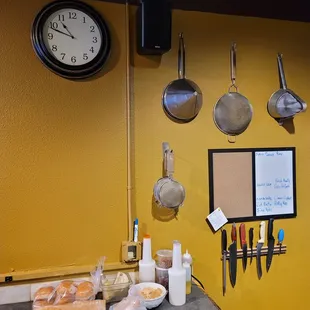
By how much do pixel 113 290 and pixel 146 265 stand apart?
0.59 ft

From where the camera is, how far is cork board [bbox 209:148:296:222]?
173 centimetres

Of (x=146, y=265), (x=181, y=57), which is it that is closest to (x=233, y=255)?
(x=146, y=265)

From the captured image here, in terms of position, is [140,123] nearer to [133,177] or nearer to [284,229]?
[133,177]

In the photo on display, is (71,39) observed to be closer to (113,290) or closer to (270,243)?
(113,290)

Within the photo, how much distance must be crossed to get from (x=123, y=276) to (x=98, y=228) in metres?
0.24

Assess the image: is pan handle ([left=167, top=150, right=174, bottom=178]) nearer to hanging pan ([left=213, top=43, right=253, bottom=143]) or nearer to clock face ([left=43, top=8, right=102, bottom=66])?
hanging pan ([left=213, top=43, right=253, bottom=143])

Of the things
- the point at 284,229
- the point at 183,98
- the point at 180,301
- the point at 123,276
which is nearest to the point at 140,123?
the point at 183,98

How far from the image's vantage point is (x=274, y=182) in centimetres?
180

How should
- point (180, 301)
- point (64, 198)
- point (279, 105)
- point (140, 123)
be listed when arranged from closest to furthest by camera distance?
point (180, 301), point (64, 198), point (140, 123), point (279, 105)

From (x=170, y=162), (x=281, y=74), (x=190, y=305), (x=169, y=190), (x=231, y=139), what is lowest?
(x=190, y=305)

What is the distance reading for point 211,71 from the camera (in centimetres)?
172

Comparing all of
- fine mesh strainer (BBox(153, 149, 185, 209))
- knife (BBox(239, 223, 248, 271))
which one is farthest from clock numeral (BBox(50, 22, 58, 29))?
knife (BBox(239, 223, 248, 271))

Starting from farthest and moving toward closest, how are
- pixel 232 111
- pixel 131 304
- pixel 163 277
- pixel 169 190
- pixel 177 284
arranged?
1. pixel 232 111
2. pixel 169 190
3. pixel 163 277
4. pixel 177 284
5. pixel 131 304

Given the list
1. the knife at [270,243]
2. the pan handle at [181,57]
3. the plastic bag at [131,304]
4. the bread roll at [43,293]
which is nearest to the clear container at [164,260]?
the plastic bag at [131,304]
